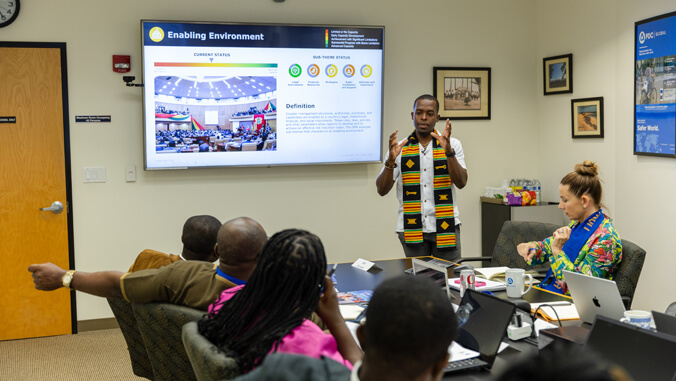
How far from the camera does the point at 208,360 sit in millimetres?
1602

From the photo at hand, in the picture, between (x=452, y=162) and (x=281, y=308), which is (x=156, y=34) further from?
(x=281, y=308)

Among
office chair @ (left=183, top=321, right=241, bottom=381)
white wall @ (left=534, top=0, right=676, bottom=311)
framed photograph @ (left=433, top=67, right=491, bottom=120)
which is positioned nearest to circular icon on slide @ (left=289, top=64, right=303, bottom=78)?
framed photograph @ (left=433, top=67, right=491, bottom=120)

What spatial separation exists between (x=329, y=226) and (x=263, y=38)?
1.56 m

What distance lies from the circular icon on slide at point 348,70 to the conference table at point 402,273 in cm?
193

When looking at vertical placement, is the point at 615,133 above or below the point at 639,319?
above

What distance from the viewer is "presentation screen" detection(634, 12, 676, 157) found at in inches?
163

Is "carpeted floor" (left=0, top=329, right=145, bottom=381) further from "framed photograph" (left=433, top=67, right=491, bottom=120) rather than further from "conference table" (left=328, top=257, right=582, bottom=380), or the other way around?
"framed photograph" (left=433, top=67, right=491, bottom=120)

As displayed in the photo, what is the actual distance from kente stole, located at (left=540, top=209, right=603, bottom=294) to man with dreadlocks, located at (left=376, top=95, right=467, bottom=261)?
94 cm

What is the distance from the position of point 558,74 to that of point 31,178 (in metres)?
4.15

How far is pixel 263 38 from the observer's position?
4.90 meters

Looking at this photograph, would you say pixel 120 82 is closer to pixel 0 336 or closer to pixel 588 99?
pixel 0 336

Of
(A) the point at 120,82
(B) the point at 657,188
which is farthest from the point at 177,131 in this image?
(B) the point at 657,188

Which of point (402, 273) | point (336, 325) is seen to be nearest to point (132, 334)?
point (336, 325)

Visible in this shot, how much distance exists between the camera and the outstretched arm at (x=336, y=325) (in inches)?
70.9
